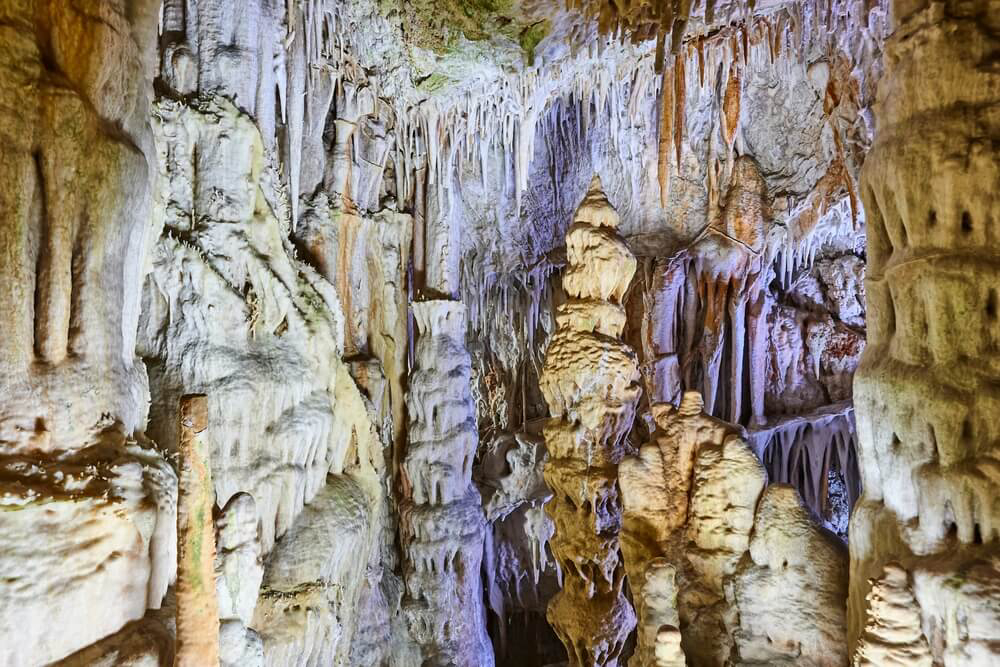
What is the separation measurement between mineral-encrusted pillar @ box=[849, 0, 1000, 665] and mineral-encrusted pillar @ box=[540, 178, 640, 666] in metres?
2.27

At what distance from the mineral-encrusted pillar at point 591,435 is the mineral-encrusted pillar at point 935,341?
2.27 metres

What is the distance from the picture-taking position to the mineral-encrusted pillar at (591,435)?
5.47m

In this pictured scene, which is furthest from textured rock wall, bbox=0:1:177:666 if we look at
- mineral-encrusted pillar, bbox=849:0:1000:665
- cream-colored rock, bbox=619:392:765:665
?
mineral-encrusted pillar, bbox=849:0:1000:665

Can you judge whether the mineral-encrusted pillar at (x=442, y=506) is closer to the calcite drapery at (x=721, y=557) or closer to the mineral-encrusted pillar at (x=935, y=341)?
the calcite drapery at (x=721, y=557)

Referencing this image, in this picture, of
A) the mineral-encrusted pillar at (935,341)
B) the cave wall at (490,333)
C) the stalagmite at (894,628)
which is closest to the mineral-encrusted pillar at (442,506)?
the cave wall at (490,333)

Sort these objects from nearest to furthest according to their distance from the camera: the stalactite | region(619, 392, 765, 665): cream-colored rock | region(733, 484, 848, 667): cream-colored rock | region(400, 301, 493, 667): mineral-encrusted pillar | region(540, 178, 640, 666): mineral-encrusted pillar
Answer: region(733, 484, 848, 667): cream-colored rock < region(619, 392, 765, 665): cream-colored rock < region(540, 178, 640, 666): mineral-encrusted pillar < region(400, 301, 493, 667): mineral-encrusted pillar < the stalactite

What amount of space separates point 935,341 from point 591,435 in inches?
112

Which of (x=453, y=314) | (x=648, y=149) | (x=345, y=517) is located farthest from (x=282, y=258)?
(x=648, y=149)

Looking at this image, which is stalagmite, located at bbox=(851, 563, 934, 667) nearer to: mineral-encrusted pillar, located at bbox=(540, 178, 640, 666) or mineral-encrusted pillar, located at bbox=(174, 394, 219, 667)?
mineral-encrusted pillar, located at bbox=(174, 394, 219, 667)

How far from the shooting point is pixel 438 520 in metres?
7.13

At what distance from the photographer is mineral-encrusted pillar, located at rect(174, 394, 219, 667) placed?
2287 millimetres

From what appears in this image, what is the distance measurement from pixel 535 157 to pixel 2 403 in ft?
26.6

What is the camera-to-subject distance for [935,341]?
317cm

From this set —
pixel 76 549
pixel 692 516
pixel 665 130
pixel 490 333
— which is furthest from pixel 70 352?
pixel 490 333
